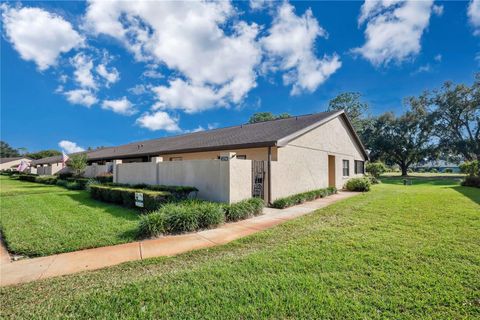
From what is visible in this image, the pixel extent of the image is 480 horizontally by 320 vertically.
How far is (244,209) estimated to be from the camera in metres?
7.64

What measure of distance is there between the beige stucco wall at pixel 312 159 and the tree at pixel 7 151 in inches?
5063

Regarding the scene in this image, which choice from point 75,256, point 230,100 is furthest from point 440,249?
point 230,100

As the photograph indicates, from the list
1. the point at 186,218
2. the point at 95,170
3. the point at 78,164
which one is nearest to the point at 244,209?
the point at 186,218

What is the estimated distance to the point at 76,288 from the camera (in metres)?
3.35

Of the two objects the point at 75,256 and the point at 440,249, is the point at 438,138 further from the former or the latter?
the point at 75,256

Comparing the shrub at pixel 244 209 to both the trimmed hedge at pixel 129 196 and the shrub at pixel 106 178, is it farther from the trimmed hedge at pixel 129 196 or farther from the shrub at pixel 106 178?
the shrub at pixel 106 178

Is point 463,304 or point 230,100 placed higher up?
point 230,100

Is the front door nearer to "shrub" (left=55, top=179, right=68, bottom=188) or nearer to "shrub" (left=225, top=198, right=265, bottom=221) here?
"shrub" (left=225, top=198, right=265, bottom=221)

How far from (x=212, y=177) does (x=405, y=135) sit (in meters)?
42.3

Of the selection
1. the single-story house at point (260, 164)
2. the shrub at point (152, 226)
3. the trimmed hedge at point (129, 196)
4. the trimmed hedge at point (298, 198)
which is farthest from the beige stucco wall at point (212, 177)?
the shrub at point (152, 226)

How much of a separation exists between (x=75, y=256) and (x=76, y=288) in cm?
150

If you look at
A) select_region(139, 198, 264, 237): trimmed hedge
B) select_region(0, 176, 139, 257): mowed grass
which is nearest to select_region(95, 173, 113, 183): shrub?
select_region(0, 176, 139, 257): mowed grass

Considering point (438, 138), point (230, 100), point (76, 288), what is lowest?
point (76, 288)

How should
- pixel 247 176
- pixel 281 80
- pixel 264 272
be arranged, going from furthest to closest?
pixel 281 80, pixel 247 176, pixel 264 272
